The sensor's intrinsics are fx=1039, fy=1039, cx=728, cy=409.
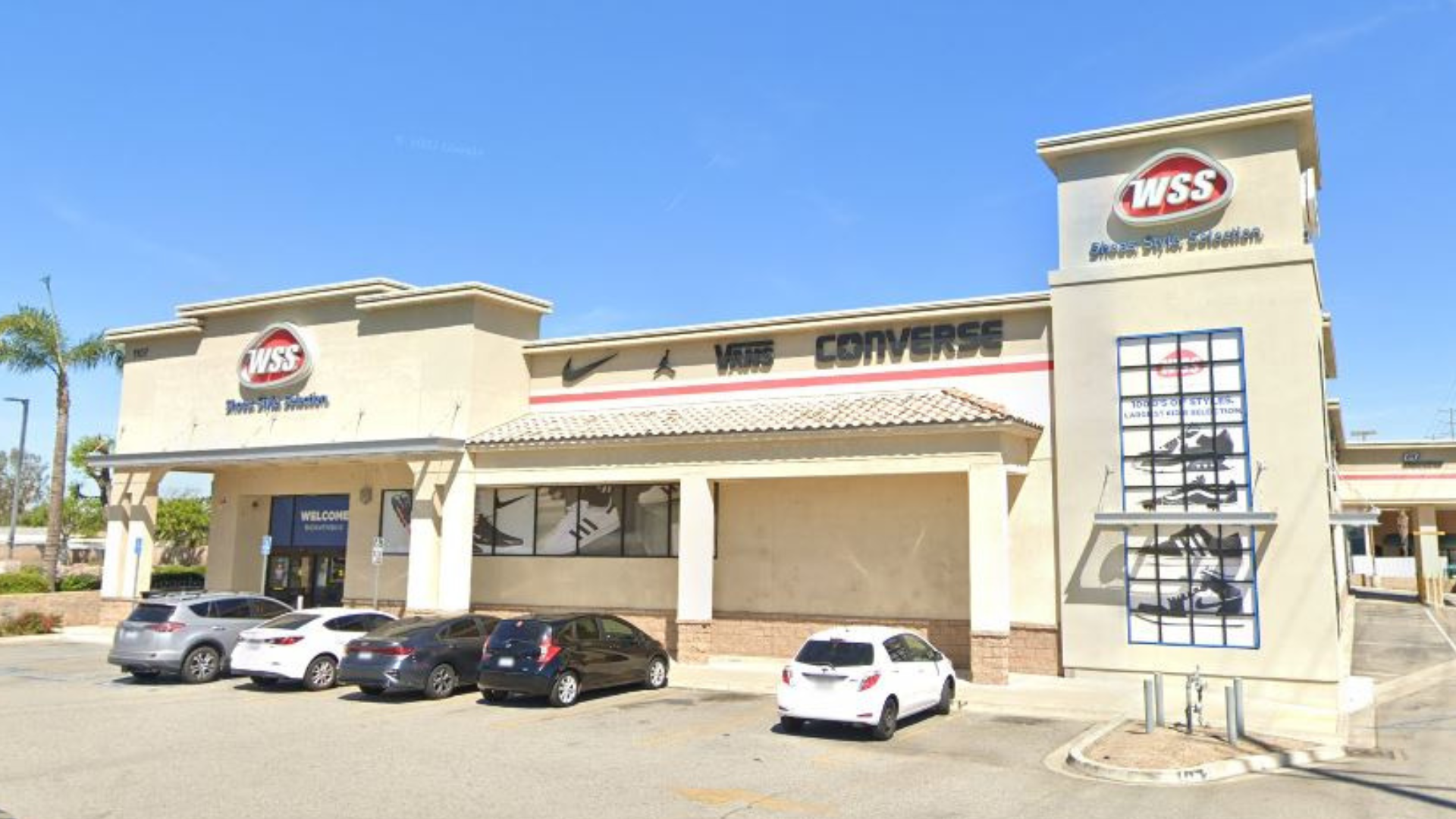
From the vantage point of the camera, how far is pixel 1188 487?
64.6 feet

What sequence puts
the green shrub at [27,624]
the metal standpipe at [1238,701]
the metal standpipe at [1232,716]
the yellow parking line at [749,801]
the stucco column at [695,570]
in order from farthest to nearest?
the green shrub at [27,624] < the stucco column at [695,570] < the metal standpipe at [1238,701] < the metal standpipe at [1232,716] < the yellow parking line at [749,801]

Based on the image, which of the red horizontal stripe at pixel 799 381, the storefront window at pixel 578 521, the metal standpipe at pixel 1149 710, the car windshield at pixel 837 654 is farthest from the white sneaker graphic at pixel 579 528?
the metal standpipe at pixel 1149 710

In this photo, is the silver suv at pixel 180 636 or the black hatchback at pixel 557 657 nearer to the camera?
the black hatchback at pixel 557 657

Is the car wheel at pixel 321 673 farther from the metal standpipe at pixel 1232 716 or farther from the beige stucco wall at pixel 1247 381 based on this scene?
the metal standpipe at pixel 1232 716

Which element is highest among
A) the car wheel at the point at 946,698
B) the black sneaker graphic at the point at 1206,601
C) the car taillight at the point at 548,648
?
the black sneaker graphic at the point at 1206,601

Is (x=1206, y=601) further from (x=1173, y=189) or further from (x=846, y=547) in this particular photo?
(x=1173, y=189)

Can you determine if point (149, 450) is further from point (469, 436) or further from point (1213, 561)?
point (1213, 561)

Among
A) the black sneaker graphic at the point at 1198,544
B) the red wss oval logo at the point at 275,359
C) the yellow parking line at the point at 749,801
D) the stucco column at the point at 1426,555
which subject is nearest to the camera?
the yellow parking line at the point at 749,801

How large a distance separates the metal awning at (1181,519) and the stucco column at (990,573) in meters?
1.98

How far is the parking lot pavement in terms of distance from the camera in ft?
33.9

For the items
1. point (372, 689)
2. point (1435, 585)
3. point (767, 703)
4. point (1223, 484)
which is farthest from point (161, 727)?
point (1435, 585)

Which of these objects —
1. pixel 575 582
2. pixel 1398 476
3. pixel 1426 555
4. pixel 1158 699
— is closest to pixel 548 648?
pixel 1158 699

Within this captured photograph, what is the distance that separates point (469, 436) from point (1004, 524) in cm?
1344

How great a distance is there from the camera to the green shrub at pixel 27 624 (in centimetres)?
3016
